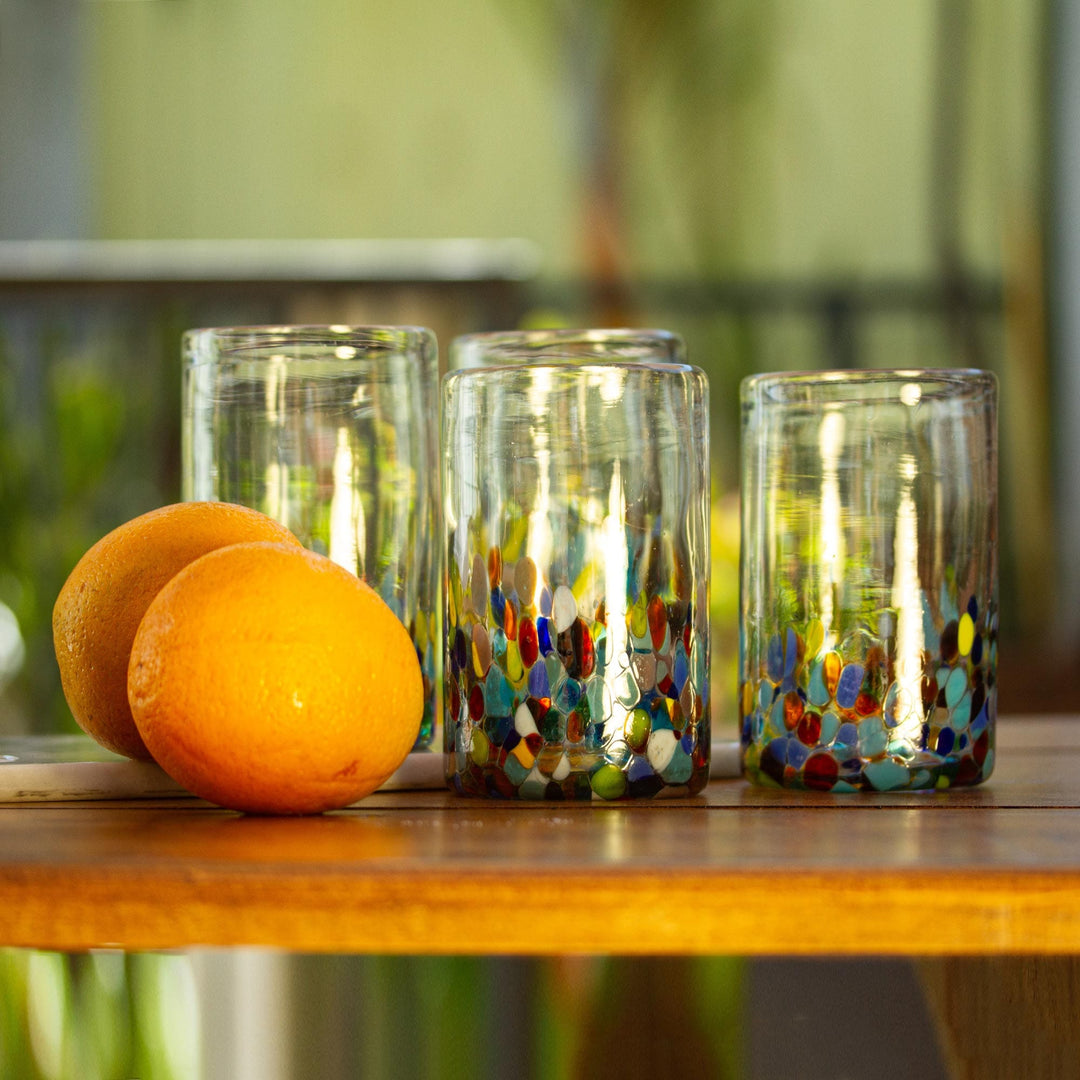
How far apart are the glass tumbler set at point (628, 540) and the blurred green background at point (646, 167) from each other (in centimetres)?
345

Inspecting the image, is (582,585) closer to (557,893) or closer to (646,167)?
(557,893)

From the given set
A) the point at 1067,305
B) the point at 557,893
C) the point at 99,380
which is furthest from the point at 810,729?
the point at 1067,305

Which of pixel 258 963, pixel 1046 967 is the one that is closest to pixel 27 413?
pixel 258 963

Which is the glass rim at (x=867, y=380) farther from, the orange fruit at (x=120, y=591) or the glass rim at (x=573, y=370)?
the orange fruit at (x=120, y=591)

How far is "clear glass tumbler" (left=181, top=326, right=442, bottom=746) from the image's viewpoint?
724mm

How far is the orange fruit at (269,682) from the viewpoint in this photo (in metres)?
0.56

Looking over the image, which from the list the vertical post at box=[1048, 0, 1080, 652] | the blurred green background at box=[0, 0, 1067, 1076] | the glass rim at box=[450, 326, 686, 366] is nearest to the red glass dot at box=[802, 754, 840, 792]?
the glass rim at box=[450, 326, 686, 366]

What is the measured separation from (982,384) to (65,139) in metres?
4.32

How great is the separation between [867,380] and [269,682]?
0.97 ft

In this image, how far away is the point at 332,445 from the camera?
726mm

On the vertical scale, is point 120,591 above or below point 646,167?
below

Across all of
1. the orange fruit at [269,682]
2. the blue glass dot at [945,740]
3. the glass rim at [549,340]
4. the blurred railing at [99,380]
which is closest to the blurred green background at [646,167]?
the blurred railing at [99,380]

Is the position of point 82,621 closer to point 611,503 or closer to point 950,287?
point 611,503

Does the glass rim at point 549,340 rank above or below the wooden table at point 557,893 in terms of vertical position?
above
